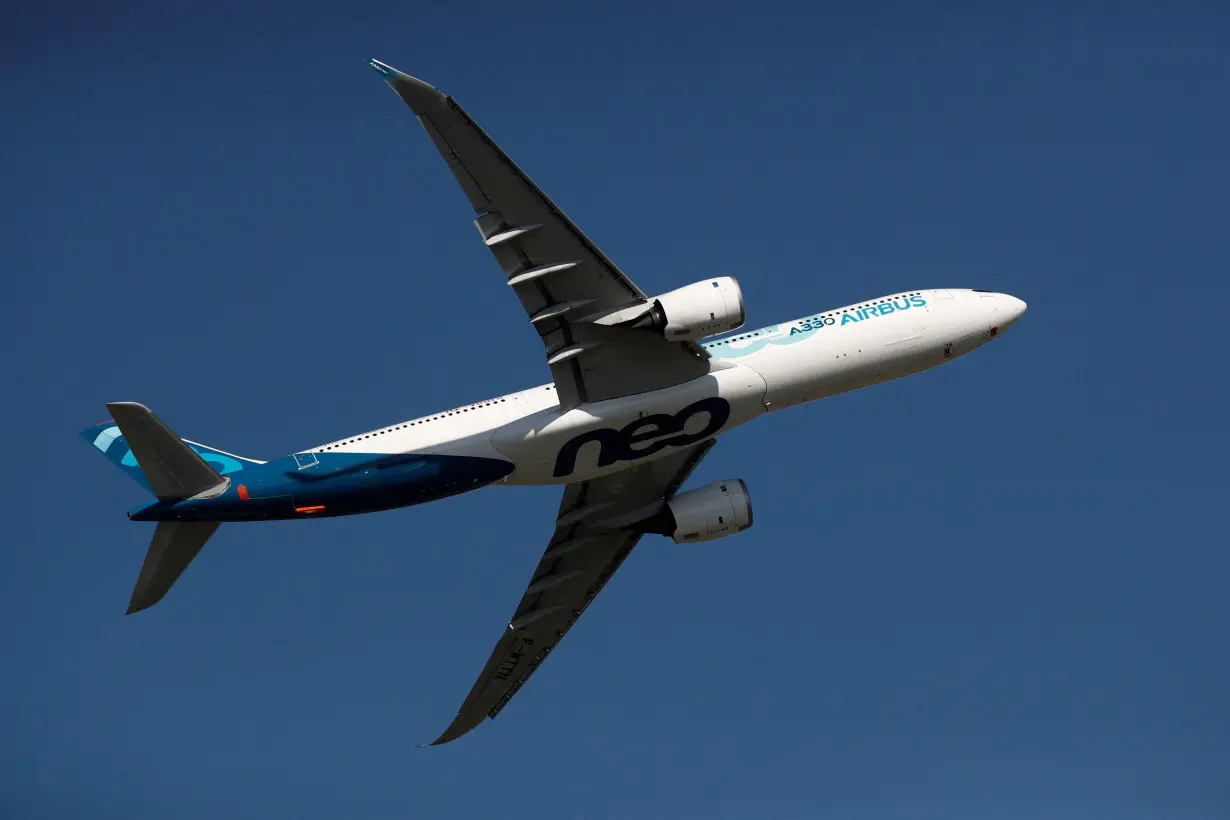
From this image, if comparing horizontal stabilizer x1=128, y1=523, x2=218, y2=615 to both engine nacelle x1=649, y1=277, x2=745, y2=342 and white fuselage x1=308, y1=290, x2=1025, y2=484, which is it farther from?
engine nacelle x1=649, y1=277, x2=745, y2=342

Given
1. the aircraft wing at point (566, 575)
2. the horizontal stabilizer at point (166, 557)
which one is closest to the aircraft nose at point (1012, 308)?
the aircraft wing at point (566, 575)

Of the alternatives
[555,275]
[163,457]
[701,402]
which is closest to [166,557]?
[163,457]

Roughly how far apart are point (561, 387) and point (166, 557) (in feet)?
41.2

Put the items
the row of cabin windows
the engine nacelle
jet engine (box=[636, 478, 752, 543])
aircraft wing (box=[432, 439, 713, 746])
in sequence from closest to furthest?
1. the engine nacelle
2. the row of cabin windows
3. jet engine (box=[636, 478, 752, 543])
4. aircraft wing (box=[432, 439, 713, 746])

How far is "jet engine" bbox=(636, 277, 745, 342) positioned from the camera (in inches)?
1646

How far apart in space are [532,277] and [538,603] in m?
16.2

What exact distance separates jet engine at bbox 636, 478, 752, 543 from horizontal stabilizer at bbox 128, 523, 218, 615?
15.1 m

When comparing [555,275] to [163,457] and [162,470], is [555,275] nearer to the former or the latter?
[163,457]

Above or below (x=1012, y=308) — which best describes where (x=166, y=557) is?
below

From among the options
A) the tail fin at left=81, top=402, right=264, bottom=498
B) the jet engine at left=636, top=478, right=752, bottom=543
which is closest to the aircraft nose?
the jet engine at left=636, top=478, right=752, bottom=543

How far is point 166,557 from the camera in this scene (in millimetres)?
43031

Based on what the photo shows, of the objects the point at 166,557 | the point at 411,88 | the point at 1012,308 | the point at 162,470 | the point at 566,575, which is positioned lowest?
the point at 566,575

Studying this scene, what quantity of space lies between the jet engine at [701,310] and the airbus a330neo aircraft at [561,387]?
0.13ft

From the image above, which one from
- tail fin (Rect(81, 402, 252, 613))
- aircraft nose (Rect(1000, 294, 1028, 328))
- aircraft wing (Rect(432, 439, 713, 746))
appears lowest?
aircraft wing (Rect(432, 439, 713, 746))
